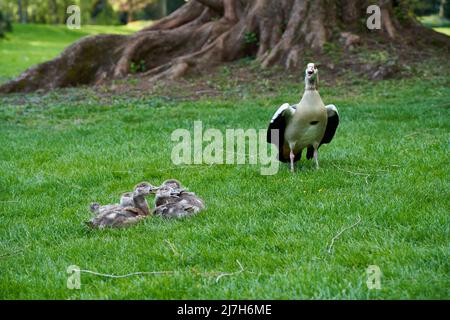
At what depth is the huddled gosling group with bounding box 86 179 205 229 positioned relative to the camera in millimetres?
→ 6301

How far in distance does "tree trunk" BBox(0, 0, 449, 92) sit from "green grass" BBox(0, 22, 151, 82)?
5598mm

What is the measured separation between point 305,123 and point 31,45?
32259 millimetres

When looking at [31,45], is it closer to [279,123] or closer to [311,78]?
[279,123]

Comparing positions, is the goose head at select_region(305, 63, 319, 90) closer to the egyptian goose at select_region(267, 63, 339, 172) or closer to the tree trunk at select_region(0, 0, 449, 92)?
the egyptian goose at select_region(267, 63, 339, 172)

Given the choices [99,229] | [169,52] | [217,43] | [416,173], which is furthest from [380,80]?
[99,229]

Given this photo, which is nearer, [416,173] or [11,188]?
[416,173]

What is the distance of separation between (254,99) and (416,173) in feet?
22.7

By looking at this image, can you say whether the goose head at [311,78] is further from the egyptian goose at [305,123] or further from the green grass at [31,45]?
the green grass at [31,45]

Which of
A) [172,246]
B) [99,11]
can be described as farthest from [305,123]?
[99,11]

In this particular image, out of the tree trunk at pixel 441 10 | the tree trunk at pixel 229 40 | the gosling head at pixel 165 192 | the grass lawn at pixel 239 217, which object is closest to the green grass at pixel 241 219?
the grass lawn at pixel 239 217

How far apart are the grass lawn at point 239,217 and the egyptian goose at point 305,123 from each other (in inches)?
12.6

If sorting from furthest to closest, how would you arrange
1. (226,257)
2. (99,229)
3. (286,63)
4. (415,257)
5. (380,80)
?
(286,63)
(380,80)
(99,229)
(226,257)
(415,257)

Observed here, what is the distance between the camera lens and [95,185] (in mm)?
8086

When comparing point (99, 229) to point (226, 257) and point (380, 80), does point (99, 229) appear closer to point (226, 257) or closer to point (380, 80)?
point (226, 257)
